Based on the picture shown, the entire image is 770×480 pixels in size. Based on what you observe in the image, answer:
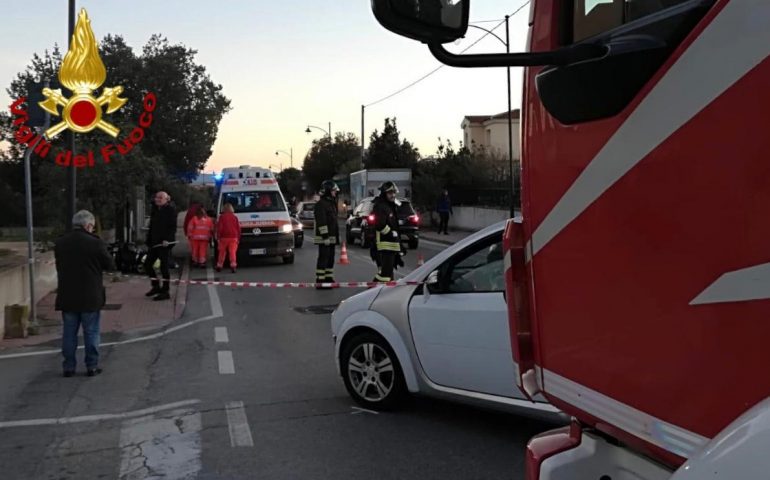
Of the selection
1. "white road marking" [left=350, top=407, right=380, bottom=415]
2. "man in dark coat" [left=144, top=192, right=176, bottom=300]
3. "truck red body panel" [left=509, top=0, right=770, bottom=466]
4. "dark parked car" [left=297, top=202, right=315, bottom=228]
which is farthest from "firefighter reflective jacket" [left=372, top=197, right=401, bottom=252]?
"dark parked car" [left=297, top=202, right=315, bottom=228]

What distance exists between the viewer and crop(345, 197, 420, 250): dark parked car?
936 inches

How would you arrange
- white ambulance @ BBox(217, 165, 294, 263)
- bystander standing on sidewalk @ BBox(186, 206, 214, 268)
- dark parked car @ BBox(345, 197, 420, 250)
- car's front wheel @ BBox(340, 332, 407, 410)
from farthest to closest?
dark parked car @ BBox(345, 197, 420, 250), white ambulance @ BBox(217, 165, 294, 263), bystander standing on sidewalk @ BBox(186, 206, 214, 268), car's front wheel @ BBox(340, 332, 407, 410)

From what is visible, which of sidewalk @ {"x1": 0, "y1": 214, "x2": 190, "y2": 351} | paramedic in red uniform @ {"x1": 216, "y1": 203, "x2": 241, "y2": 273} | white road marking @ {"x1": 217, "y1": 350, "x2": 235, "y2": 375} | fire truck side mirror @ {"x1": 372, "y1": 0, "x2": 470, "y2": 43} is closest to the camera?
fire truck side mirror @ {"x1": 372, "y1": 0, "x2": 470, "y2": 43}

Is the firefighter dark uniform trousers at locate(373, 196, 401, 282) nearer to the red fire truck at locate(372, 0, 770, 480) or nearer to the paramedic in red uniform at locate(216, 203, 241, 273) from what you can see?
the paramedic in red uniform at locate(216, 203, 241, 273)

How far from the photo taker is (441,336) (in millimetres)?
5434

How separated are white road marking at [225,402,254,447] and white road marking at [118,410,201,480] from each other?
245mm

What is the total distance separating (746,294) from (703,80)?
0.47 m

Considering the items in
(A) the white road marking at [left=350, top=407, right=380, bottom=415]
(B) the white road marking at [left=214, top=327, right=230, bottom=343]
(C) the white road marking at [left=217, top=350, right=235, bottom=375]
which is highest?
(B) the white road marking at [left=214, top=327, right=230, bottom=343]

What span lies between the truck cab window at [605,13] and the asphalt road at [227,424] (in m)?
3.35

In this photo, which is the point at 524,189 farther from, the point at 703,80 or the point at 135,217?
the point at 135,217

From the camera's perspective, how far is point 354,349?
20.4 ft

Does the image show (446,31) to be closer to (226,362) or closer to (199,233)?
(226,362)

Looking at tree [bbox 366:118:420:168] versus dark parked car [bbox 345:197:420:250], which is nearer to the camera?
dark parked car [bbox 345:197:420:250]

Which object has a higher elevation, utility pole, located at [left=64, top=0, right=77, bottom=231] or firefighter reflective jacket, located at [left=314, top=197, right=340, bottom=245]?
utility pole, located at [left=64, top=0, right=77, bottom=231]
